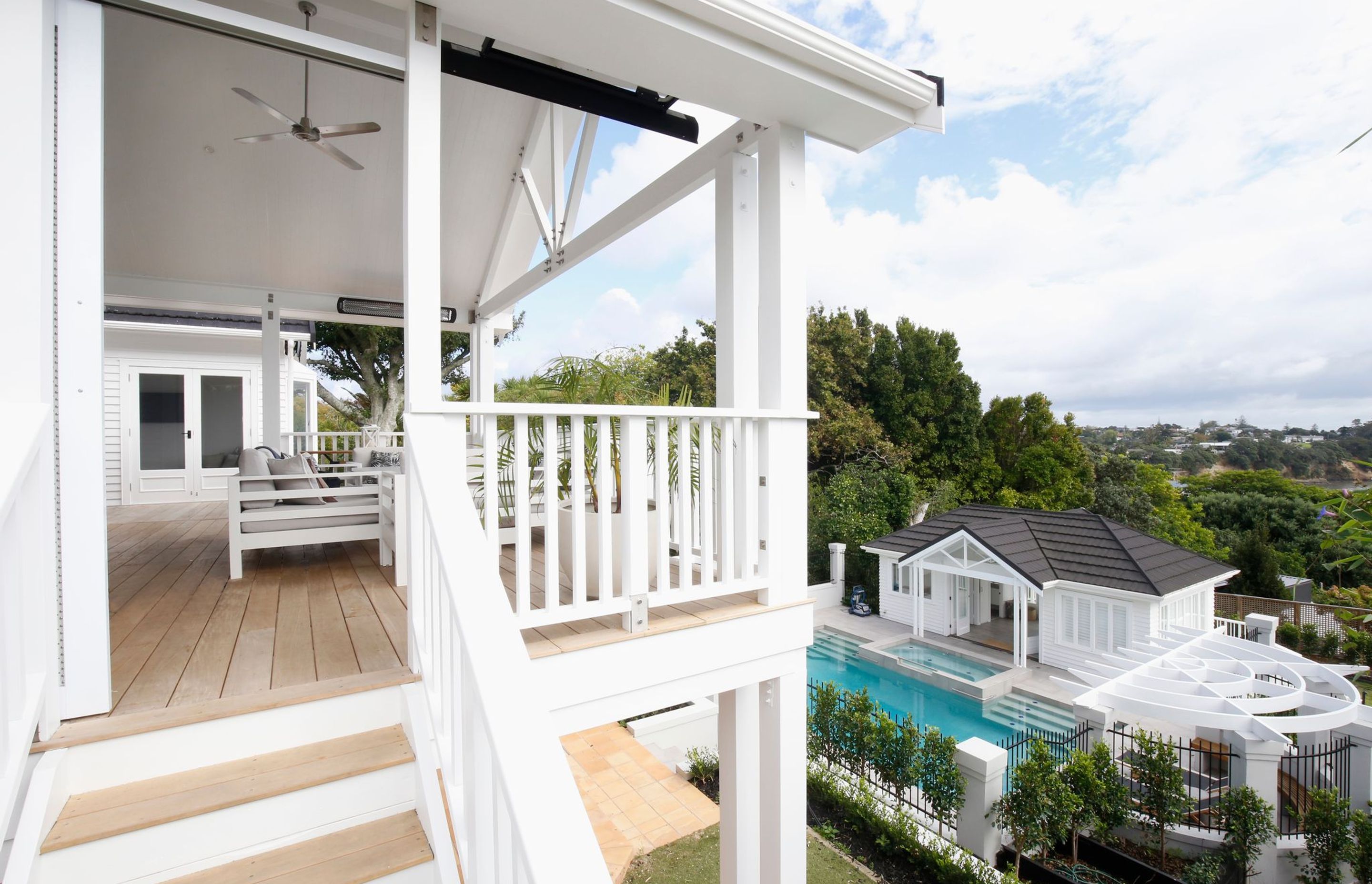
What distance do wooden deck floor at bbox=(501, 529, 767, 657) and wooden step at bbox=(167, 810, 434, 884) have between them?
22.1 inches

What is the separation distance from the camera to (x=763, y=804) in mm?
2684

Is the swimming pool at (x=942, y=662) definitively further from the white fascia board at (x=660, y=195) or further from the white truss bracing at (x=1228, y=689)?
the white fascia board at (x=660, y=195)

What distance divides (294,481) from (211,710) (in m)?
2.60

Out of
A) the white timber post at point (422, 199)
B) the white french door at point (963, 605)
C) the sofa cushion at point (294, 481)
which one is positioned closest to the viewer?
the white timber post at point (422, 199)

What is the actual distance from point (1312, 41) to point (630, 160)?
29.8 metres

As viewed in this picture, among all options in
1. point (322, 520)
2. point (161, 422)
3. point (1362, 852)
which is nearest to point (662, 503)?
point (322, 520)

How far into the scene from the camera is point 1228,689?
6605 mm

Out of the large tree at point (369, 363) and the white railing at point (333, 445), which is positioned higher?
the large tree at point (369, 363)

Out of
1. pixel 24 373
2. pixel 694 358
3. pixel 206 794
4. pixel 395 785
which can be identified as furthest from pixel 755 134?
pixel 694 358

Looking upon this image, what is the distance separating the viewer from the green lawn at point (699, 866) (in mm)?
4047

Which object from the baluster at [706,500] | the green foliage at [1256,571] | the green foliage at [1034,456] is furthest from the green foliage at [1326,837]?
the green foliage at [1034,456]

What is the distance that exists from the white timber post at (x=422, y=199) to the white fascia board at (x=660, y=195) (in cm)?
128

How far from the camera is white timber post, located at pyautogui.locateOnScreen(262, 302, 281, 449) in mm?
5957

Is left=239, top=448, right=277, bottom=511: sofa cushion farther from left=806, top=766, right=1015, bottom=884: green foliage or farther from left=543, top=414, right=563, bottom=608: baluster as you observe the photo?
left=806, top=766, right=1015, bottom=884: green foliage
